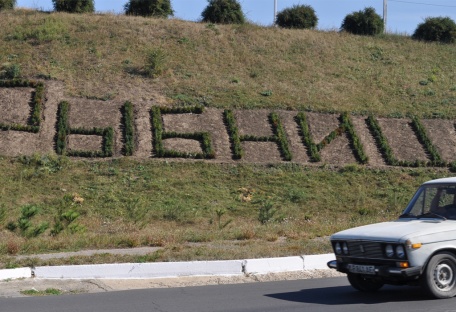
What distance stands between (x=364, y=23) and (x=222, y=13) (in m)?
8.21

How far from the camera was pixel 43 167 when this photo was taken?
26.1 metres

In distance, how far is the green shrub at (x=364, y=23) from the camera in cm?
4259

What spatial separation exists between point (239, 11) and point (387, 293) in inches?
1316

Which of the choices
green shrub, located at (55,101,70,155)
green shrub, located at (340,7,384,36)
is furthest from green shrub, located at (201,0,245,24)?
green shrub, located at (55,101,70,155)

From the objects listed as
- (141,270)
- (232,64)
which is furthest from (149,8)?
(141,270)

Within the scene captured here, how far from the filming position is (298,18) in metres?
42.8

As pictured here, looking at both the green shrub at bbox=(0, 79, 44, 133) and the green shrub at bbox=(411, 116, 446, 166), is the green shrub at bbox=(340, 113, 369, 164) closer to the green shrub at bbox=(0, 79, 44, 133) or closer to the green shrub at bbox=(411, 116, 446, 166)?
the green shrub at bbox=(411, 116, 446, 166)

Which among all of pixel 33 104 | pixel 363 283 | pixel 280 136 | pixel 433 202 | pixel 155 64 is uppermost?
pixel 155 64

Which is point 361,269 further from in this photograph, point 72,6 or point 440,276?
point 72,6

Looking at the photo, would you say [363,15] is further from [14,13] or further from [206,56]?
[14,13]

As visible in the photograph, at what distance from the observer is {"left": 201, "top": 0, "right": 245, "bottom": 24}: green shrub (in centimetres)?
4156

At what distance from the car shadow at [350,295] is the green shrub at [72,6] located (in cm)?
3336

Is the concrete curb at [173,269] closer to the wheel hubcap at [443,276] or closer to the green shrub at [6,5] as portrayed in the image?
the wheel hubcap at [443,276]

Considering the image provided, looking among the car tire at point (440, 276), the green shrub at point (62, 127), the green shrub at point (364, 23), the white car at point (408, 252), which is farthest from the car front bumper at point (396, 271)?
the green shrub at point (364, 23)
